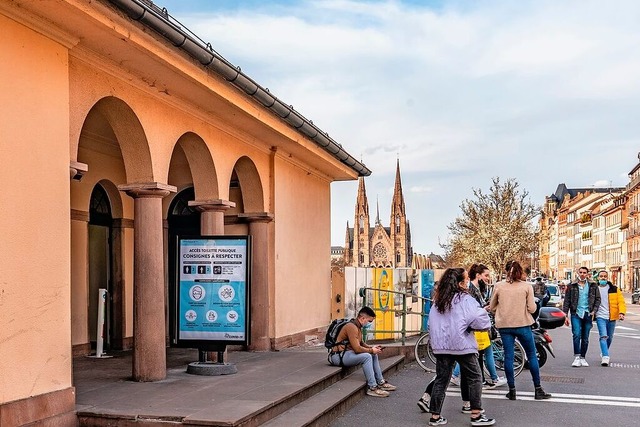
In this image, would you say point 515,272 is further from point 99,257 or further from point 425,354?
point 99,257

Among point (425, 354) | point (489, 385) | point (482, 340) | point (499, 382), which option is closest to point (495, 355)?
point (499, 382)

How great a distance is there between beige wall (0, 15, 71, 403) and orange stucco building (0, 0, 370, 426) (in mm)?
15

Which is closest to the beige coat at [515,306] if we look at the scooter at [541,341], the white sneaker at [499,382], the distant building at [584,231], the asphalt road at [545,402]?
the asphalt road at [545,402]

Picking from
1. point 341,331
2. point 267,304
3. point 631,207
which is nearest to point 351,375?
point 341,331

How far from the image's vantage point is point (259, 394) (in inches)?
338

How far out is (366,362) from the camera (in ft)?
34.0

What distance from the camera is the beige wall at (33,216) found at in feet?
22.4

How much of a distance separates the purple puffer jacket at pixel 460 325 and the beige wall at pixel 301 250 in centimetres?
642

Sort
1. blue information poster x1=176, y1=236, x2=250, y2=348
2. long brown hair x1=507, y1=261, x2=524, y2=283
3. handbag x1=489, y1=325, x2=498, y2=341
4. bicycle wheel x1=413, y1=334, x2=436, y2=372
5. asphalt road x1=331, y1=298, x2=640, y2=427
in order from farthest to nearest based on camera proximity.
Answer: bicycle wheel x1=413, y1=334, x2=436, y2=372 < handbag x1=489, y1=325, x2=498, y2=341 < long brown hair x1=507, y1=261, x2=524, y2=283 < blue information poster x1=176, y1=236, x2=250, y2=348 < asphalt road x1=331, y1=298, x2=640, y2=427

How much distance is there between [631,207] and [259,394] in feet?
304

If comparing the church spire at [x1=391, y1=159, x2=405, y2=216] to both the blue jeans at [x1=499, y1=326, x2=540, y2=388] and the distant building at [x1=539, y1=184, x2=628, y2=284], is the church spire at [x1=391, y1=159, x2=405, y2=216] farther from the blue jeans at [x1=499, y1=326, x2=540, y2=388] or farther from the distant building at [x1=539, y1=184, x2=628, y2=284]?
the blue jeans at [x1=499, y1=326, x2=540, y2=388]

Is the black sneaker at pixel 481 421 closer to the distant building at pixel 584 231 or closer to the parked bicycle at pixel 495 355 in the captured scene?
the parked bicycle at pixel 495 355

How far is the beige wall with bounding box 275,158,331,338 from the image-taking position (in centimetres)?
1488

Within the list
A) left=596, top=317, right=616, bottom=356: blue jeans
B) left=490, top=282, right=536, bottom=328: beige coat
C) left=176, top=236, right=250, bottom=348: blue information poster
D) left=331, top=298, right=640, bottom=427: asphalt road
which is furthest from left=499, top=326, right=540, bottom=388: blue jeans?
left=596, top=317, right=616, bottom=356: blue jeans
